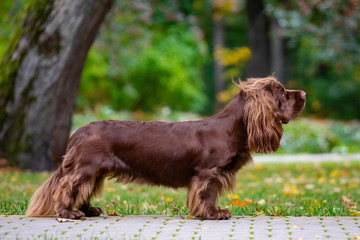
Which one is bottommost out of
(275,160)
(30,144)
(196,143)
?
(275,160)

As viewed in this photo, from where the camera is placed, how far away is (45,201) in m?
5.46

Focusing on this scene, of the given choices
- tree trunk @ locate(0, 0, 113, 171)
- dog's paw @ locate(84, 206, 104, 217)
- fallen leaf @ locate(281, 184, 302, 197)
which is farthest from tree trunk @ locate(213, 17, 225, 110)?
dog's paw @ locate(84, 206, 104, 217)

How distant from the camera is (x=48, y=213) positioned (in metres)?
5.48

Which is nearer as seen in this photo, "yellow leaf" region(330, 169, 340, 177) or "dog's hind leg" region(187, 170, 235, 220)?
"dog's hind leg" region(187, 170, 235, 220)

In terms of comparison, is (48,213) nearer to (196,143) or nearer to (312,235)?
(196,143)

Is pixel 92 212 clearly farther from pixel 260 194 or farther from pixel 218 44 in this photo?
pixel 218 44

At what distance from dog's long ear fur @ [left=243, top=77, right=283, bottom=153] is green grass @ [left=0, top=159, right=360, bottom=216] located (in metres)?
0.73

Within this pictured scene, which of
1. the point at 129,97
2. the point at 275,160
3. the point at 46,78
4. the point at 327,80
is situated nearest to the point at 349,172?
the point at 275,160

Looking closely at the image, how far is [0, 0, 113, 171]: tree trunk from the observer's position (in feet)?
33.4

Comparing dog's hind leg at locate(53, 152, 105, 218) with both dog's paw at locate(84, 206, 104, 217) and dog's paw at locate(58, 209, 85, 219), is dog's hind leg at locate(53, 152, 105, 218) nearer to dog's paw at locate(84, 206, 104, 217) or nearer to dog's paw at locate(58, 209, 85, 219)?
dog's paw at locate(58, 209, 85, 219)

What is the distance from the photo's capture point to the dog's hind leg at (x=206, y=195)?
17.5 ft

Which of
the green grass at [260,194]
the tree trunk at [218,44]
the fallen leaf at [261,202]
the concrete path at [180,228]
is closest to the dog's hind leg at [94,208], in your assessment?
the concrete path at [180,228]

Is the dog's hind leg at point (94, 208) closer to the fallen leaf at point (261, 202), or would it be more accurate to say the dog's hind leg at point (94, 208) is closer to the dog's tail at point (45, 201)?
the dog's tail at point (45, 201)

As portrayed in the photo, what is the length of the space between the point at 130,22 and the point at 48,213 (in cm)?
1205
